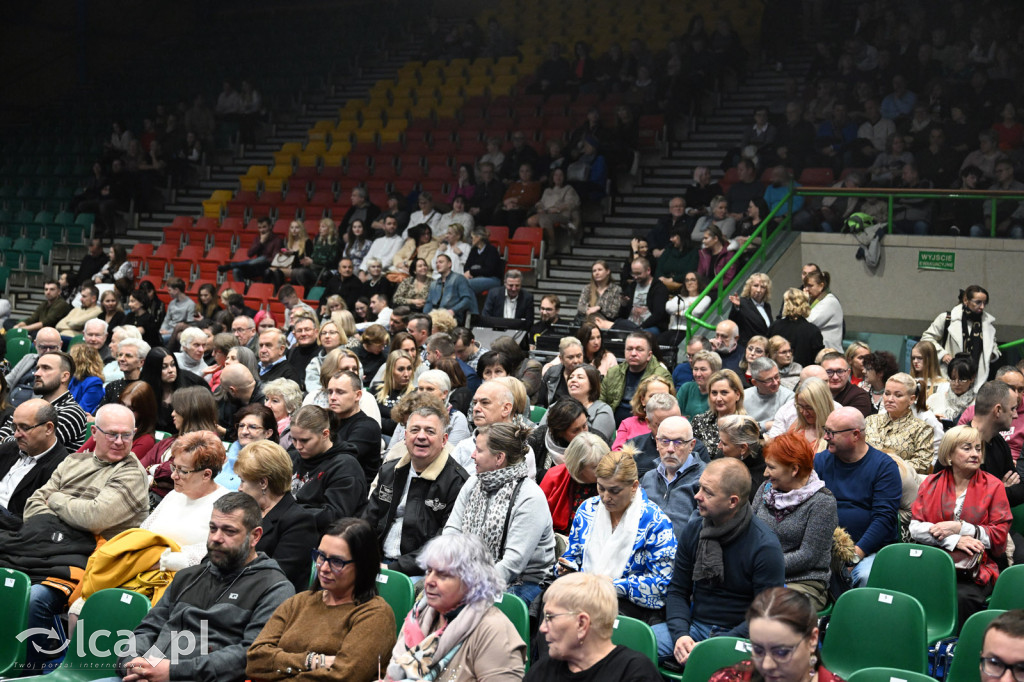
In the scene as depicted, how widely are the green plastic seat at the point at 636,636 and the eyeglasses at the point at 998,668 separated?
1.12m

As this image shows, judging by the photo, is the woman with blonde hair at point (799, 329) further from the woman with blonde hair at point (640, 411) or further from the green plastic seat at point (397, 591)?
the green plastic seat at point (397, 591)

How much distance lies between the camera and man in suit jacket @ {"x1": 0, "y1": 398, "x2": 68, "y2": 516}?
17.3 feet

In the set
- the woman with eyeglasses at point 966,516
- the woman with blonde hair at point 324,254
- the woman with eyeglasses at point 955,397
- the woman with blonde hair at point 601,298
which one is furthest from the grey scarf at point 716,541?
the woman with blonde hair at point 324,254

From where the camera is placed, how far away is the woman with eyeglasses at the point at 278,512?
14.6 feet

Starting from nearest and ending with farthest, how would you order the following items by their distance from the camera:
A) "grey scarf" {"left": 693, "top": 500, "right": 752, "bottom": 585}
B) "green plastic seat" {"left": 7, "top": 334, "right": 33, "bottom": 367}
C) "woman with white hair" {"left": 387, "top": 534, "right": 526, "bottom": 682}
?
"woman with white hair" {"left": 387, "top": 534, "right": 526, "bottom": 682} → "grey scarf" {"left": 693, "top": 500, "right": 752, "bottom": 585} → "green plastic seat" {"left": 7, "top": 334, "right": 33, "bottom": 367}

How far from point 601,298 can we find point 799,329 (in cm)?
215

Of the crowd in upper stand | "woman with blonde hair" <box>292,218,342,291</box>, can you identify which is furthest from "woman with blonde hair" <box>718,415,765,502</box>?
"woman with blonde hair" <box>292,218,342,291</box>

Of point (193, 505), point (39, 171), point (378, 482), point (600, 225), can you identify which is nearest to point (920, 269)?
point (600, 225)

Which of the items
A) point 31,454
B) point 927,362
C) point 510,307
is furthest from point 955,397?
point 31,454

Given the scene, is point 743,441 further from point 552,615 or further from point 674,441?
point 552,615

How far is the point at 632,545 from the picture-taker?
425cm

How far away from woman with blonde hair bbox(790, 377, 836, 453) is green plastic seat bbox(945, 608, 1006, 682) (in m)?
1.60

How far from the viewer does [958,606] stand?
458 cm

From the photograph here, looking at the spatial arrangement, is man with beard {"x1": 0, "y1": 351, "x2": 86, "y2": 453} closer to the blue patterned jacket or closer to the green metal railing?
the blue patterned jacket
